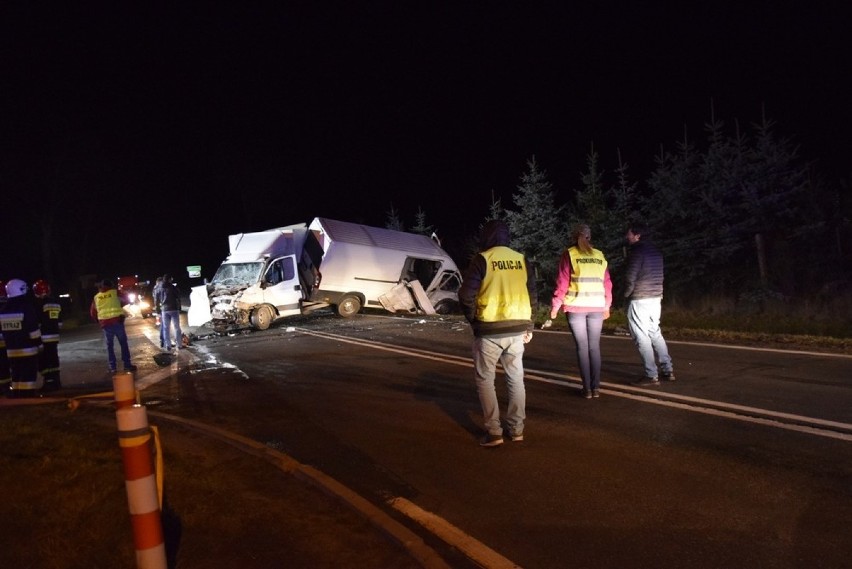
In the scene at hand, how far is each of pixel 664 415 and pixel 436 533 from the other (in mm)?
3099

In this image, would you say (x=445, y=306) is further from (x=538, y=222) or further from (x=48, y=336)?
(x=48, y=336)

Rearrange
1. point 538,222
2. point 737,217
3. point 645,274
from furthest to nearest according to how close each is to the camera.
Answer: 1. point 538,222
2. point 737,217
3. point 645,274

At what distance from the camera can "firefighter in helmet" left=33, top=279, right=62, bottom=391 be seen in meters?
9.66

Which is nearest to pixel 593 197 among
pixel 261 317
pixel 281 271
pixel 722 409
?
pixel 281 271

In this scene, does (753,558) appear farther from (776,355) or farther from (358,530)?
(776,355)

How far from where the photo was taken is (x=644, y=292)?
7.09m

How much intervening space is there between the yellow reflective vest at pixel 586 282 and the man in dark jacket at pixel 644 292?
0.58 m

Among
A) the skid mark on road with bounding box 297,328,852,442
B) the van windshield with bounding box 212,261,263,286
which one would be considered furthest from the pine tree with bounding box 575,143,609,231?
the skid mark on road with bounding box 297,328,852,442

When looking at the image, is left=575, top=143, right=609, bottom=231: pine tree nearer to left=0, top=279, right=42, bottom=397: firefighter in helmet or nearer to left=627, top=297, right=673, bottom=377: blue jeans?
left=627, top=297, right=673, bottom=377: blue jeans

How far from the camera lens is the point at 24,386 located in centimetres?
885

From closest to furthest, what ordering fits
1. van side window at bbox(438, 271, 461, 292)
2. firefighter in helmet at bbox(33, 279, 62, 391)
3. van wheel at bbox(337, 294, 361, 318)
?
firefighter in helmet at bbox(33, 279, 62, 391) < van wheel at bbox(337, 294, 361, 318) < van side window at bbox(438, 271, 461, 292)

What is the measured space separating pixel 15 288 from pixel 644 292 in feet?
27.8

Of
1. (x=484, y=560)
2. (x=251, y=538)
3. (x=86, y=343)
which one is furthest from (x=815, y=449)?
(x=86, y=343)

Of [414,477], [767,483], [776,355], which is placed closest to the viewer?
[767,483]
